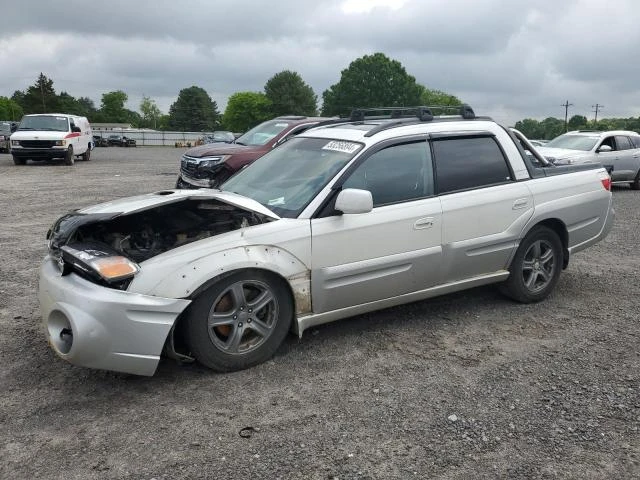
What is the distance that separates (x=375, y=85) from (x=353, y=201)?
86835mm

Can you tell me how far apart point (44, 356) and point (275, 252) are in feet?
5.88

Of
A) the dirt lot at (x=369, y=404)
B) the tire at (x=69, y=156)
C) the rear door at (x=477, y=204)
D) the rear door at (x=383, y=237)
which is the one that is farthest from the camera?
the tire at (x=69, y=156)

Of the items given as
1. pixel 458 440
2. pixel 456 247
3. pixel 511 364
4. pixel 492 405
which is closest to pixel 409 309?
pixel 456 247

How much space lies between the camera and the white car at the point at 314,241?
336 centimetres

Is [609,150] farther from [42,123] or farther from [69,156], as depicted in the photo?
[42,123]

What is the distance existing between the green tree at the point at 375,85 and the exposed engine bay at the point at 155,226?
83512mm

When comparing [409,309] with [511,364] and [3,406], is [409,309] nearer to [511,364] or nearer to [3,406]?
[511,364]

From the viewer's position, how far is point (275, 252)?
3.73 meters

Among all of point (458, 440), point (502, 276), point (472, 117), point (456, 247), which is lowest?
point (458, 440)

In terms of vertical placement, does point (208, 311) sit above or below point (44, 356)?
above

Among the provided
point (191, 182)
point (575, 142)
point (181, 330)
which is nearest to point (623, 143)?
point (575, 142)

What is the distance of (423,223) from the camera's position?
4.32m

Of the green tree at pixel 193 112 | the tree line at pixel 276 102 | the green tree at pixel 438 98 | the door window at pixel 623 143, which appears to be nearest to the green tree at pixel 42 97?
the tree line at pixel 276 102

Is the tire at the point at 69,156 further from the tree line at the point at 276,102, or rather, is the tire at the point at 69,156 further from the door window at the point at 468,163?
the tree line at the point at 276,102
